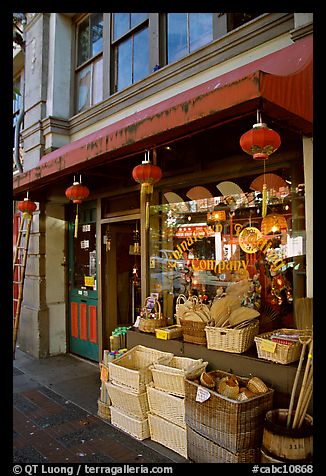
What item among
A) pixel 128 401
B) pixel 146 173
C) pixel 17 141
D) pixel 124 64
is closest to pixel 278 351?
pixel 128 401

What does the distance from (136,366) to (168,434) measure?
104 cm

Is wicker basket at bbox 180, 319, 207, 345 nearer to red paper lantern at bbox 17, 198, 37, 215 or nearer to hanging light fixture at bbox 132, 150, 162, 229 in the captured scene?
hanging light fixture at bbox 132, 150, 162, 229

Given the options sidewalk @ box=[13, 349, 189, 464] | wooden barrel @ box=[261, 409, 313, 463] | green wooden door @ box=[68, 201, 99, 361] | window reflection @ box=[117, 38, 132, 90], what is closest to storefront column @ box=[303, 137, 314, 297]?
wooden barrel @ box=[261, 409, 313, 463]

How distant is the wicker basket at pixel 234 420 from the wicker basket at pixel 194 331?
821mm

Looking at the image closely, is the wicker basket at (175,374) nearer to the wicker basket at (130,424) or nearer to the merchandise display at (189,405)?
the merchandise display at (189,405)

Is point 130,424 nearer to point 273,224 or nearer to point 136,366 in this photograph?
point 136,366

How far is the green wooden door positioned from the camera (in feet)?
23.9

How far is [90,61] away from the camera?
7.79 meters

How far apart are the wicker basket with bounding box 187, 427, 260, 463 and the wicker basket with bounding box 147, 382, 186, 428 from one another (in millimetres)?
200

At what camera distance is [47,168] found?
561 centimetres

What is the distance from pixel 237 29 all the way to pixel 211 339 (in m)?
3.93

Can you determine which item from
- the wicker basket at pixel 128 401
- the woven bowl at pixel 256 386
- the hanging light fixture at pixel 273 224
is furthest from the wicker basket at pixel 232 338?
the hanging light fixture at pixel 273 224
